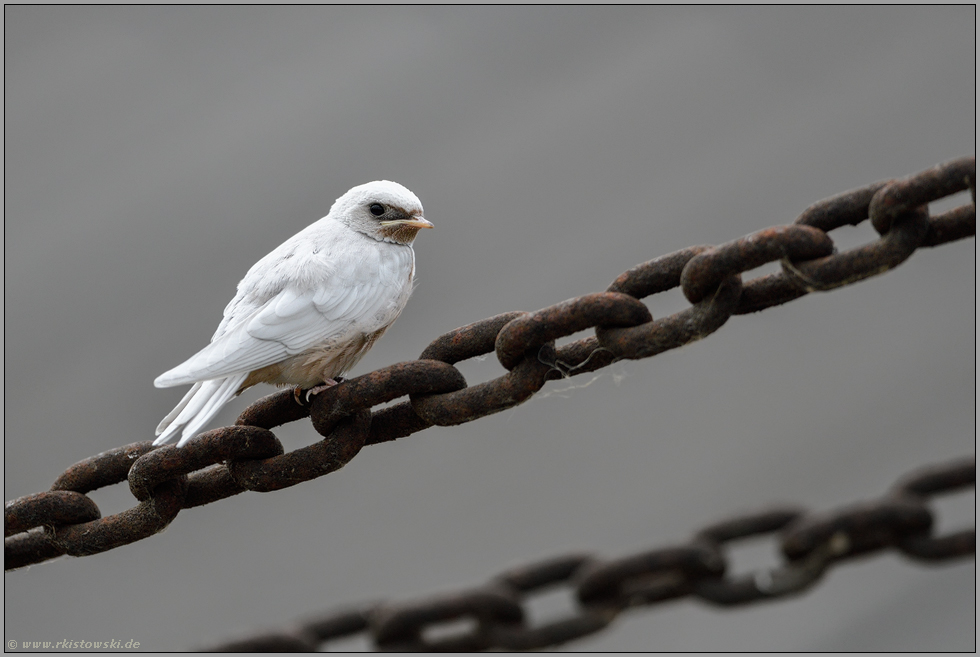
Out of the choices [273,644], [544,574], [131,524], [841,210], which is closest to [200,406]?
[131,524]

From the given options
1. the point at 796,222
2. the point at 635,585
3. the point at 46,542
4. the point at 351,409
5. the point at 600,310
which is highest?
the point at 796,222

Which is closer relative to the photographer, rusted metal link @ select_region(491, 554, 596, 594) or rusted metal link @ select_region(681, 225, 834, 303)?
rusted metal link @ select_region(681, 225, 834, 303)

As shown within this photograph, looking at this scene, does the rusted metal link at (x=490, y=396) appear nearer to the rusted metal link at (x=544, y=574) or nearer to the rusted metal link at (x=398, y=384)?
the rusted metal link at (x=398, y=384)

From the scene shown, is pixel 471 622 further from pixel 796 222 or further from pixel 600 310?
pixel 796 222

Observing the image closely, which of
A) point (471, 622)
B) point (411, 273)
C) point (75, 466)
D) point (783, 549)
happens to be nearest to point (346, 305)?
point (411, 273)

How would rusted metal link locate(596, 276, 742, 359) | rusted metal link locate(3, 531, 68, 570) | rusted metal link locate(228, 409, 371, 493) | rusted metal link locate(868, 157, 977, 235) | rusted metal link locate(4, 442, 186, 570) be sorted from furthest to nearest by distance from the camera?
1. rusted metal link locate(3, 531, 68, 570)
2. rusted metal link locate(4, 442, 186, 570)
3. rusted metal link locate(228, 409, 371, 493)
4. rusted metal link locate(596, 276, 742, 359)
5. rusted metal link locate(868, 157, 977, 235)

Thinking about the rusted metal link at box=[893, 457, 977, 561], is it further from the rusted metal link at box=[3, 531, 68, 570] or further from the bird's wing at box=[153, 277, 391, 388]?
the rusted metal link at box=[3, 531, 68, 570]

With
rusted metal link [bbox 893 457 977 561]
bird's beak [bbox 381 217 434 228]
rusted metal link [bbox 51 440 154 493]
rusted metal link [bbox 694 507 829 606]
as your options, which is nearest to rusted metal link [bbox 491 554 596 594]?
rusted metal link [bbox 694 507 829 606]
